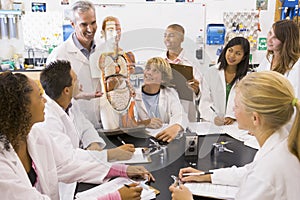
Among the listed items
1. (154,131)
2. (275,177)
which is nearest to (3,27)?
(154,131)

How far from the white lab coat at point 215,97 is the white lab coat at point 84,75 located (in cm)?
74

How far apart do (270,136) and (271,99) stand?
0.14 meters

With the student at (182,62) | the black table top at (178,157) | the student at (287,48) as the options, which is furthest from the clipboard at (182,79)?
the student at (287,48)

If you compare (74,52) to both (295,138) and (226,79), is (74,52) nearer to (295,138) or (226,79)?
(226,79)

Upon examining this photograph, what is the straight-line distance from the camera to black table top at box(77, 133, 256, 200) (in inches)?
48.1

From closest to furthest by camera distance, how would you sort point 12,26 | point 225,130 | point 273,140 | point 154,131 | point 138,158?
point 273,140 → point 138,158 → point 154,131 → point 225,130 → point 12,26

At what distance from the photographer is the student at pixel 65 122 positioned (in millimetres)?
1354

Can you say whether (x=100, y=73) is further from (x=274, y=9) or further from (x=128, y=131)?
(x=274, y=9)

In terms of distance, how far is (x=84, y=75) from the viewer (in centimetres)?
191

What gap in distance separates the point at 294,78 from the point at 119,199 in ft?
5.14

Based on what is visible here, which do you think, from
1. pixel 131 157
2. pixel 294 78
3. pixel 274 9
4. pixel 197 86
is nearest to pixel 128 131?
pixel 131 157

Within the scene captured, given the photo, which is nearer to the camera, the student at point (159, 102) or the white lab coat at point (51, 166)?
the white lab coat at point (51, 166)

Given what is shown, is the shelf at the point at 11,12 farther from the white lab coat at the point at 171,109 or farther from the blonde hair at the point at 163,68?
the white lab coat at the point at 171,109

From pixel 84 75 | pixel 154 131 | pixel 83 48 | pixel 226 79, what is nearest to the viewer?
pixel 154 131
